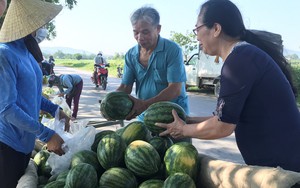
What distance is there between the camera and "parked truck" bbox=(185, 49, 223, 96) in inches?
653

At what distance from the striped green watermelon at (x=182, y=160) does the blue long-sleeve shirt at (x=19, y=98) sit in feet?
3.17

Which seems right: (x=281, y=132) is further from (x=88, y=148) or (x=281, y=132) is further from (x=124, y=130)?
(x=88, y=148)

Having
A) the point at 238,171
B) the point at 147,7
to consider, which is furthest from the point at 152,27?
the point at 238,171

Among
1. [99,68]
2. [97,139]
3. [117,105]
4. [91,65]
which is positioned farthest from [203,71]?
[91,65]

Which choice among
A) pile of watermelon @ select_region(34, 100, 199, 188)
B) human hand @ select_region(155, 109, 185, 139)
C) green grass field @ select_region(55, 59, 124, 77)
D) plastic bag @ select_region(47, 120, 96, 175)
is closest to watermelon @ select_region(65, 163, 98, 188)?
pile of watermelon @ select_region(34, 100, 199, 188)

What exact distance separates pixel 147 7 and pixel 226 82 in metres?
1.55

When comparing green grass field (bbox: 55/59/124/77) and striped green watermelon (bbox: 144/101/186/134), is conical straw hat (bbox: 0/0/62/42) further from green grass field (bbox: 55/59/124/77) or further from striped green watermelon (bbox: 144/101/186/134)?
green grass field (bbox: 55/59/124/77)

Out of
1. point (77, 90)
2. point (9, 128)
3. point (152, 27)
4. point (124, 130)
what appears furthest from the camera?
point (77, 90)

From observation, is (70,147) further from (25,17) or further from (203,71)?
(203,71)

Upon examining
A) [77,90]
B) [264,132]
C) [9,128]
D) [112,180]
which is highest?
[264,132]

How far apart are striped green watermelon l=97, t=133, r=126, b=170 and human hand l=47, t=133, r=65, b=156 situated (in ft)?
1.27

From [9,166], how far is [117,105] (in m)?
1.04

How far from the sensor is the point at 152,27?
3180mm

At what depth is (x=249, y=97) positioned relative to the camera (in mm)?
→ 1971
